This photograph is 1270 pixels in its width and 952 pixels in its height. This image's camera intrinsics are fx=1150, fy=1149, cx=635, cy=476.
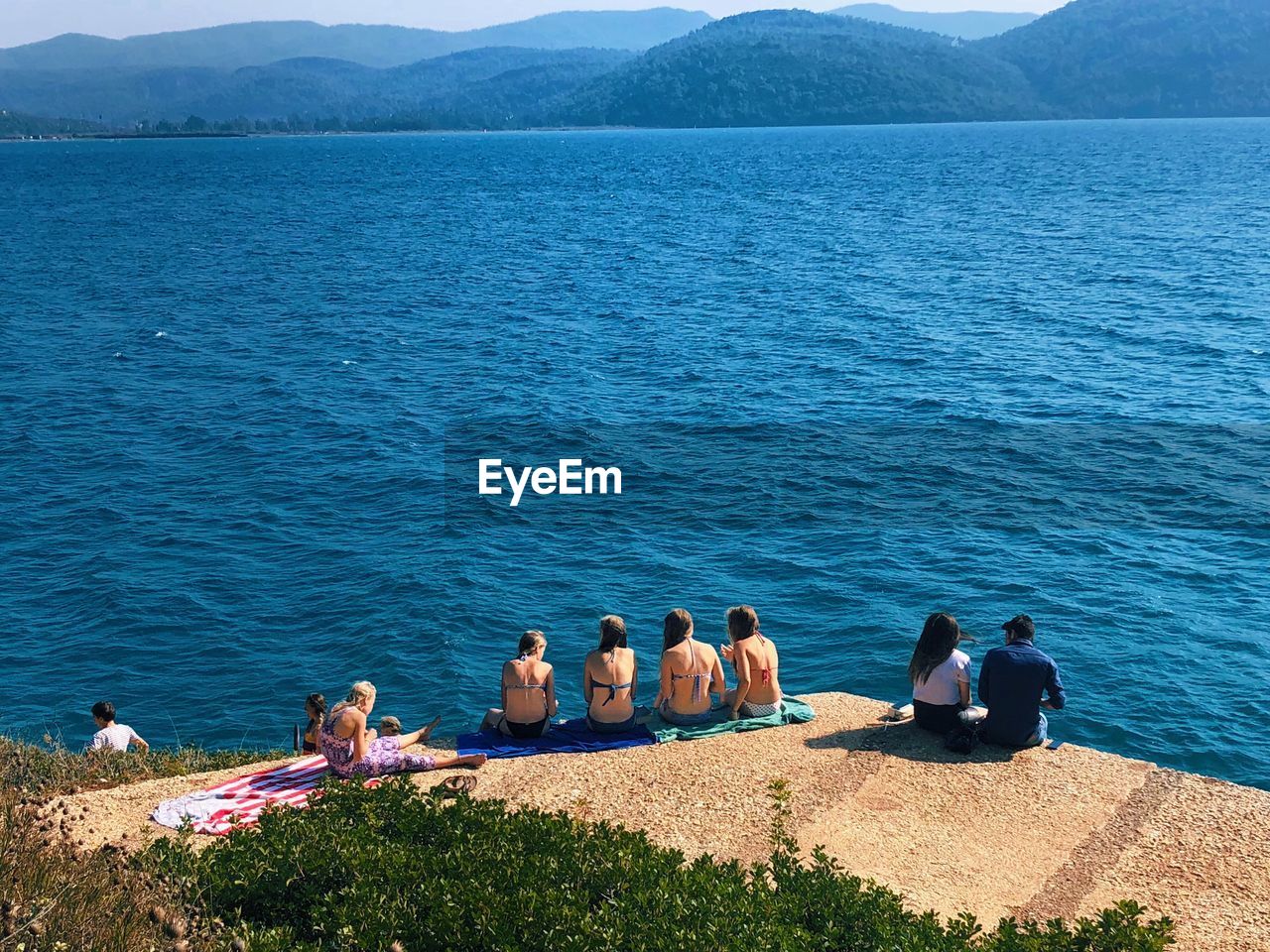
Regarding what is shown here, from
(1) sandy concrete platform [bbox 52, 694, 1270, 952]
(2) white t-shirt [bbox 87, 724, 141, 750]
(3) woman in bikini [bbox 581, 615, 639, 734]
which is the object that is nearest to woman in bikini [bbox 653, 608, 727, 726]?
(3) woman in bikini [bbox 581, 615, 639, 734]

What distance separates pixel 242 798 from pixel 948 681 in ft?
23.1

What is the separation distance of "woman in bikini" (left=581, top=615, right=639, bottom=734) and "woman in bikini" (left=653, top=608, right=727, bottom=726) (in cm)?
43

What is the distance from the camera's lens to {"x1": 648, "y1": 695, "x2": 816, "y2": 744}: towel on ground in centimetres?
1248

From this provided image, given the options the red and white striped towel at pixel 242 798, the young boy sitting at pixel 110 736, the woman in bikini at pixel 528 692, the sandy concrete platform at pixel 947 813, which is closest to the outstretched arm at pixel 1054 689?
the sandy concrete platform at pixel 947 813

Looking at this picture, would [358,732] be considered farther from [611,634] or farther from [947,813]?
[947,813]

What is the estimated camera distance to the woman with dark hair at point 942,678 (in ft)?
38.3

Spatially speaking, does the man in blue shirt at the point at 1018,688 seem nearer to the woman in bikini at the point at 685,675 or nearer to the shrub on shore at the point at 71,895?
the woman in bikini at the point at 685,675

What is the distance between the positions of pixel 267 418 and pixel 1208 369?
28.5 metres

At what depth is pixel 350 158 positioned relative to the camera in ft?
620

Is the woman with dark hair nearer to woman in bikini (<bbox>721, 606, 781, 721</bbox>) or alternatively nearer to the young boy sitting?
woman in bikini (<bbox>721, 606, 781, 721</bbox>)

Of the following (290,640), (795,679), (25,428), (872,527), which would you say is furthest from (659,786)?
(25,428)

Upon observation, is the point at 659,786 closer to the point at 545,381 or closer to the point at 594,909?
the point at 594,909

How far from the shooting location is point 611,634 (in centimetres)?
1209

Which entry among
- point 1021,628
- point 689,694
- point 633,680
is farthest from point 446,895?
point 1021,628
